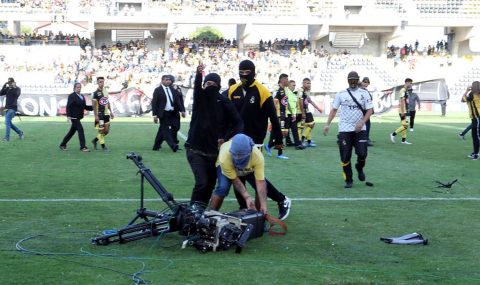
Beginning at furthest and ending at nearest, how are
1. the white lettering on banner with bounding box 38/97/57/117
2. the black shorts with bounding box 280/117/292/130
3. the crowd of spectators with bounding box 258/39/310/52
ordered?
the crowd of spectators with bounding box 258/39/310/52 → the white lettering on banner with bounding box 38/97/57/117 → the black shorts with bounding box 280/117/292/130

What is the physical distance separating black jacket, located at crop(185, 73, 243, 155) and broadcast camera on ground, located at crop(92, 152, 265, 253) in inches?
39.1

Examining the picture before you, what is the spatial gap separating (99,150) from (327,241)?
40.2 feet

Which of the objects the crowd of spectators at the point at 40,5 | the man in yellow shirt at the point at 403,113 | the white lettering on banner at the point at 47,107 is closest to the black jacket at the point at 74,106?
the man in yellow shirt at the point at 403,113

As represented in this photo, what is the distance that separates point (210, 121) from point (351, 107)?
413 centimetres

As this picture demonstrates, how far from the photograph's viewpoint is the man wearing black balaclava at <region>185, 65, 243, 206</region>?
9.08 meters

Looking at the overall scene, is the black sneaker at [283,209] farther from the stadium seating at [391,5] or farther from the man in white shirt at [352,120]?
the stadium seating at [391,5]

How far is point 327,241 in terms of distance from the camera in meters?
8.40

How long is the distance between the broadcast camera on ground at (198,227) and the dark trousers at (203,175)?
23.8 inches

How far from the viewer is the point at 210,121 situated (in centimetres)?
920

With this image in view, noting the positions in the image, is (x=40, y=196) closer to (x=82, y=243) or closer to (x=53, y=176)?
(x=53, y=176)

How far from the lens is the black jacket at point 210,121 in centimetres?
913

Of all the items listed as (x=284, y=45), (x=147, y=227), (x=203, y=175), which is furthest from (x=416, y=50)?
(x=147, y=227)

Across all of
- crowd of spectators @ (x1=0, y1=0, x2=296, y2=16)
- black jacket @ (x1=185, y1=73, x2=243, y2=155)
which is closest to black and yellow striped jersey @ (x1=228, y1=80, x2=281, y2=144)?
black jacket @ (x1=185, y1=73, x2=243, y2=155)

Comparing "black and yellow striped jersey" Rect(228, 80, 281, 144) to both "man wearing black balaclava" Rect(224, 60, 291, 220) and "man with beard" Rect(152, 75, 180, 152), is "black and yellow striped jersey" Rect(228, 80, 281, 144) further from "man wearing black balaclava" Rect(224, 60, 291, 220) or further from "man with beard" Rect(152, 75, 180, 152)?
"man with beard" Rect(152, 75, 180, 152)
